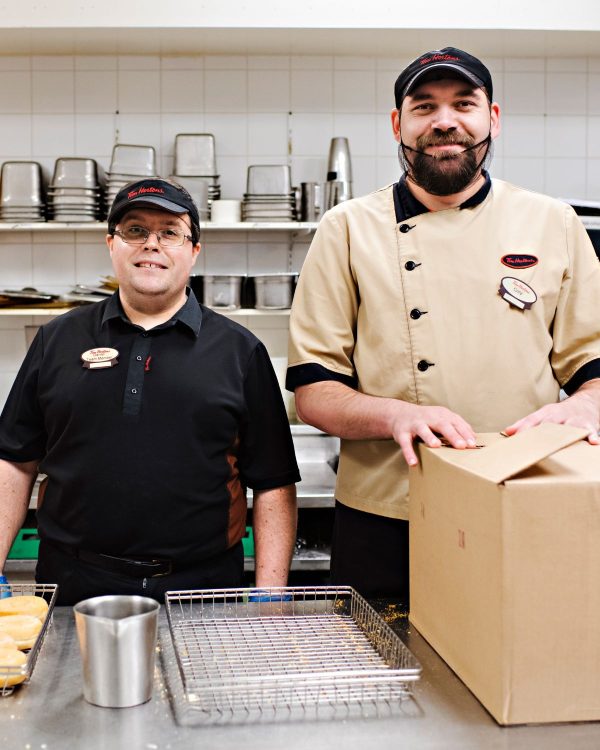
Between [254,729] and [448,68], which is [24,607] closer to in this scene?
[254,729]

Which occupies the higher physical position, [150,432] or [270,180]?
[270,180]

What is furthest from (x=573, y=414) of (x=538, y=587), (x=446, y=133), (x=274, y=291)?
(x=274, y=291)

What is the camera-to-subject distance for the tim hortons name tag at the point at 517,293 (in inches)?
58.9

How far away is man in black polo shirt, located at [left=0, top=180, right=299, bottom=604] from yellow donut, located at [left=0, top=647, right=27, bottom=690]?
500 millimetres

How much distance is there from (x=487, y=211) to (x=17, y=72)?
251 centimetres

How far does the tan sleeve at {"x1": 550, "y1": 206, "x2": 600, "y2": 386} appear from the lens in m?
1.53

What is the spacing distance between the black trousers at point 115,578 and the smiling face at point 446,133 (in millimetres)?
830

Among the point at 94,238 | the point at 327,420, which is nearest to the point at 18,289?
the point at 94,238

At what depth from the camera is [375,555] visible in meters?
1.55

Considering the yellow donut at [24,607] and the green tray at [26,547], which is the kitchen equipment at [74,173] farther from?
the yellow donut at [24,607]

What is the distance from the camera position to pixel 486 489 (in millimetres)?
953

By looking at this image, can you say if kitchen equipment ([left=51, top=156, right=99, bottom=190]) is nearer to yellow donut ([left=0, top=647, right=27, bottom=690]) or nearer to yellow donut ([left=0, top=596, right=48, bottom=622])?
yellow donut ([left=0, top=596, right=48, bottom=622])

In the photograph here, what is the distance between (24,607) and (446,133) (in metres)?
1.07

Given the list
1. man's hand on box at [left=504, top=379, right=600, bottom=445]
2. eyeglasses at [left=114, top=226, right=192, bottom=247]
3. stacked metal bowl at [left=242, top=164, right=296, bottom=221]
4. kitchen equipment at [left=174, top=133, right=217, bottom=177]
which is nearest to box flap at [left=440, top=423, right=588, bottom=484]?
man's hand on box at [left=504, top=379, right=600, bottom=445]
